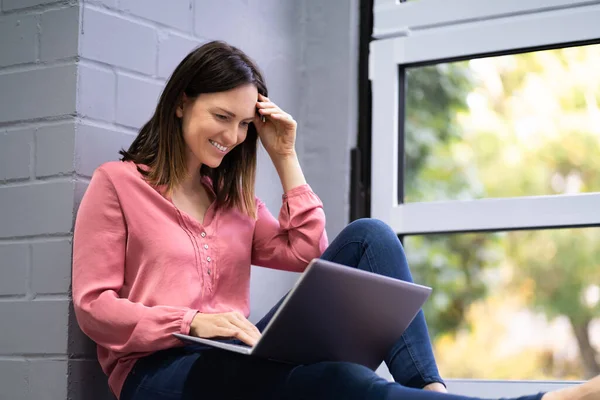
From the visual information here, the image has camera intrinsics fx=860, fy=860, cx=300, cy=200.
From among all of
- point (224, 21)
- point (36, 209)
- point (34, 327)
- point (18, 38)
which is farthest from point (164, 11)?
point (34, 327)

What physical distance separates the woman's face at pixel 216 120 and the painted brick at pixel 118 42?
8.0 inches

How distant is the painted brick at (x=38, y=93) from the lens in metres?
1.73

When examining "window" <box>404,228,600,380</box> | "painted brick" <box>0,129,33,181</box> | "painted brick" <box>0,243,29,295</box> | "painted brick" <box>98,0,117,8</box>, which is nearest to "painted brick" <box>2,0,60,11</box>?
"painted brick" <box>98,0,117,8</box>

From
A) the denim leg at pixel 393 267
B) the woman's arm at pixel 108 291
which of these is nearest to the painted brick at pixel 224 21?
the woman's arm at pixel 108 291

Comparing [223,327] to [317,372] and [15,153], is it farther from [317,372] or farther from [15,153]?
[15,153]

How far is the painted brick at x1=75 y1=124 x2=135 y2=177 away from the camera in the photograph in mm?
1721

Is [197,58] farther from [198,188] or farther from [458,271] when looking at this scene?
[458,271]

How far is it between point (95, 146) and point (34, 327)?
1.26ft

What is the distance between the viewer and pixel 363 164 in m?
2.33

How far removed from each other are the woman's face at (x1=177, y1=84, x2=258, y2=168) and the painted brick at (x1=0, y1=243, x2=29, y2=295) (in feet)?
1.34

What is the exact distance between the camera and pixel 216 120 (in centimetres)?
170

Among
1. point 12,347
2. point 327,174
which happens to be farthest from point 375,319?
point 327,174

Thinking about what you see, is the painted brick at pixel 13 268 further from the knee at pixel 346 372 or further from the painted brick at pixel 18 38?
the knee at pixel 346 372

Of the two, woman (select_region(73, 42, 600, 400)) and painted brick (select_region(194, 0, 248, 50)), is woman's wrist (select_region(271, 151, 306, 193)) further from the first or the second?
painted brick (select_region(194, 0, 248, 50))
